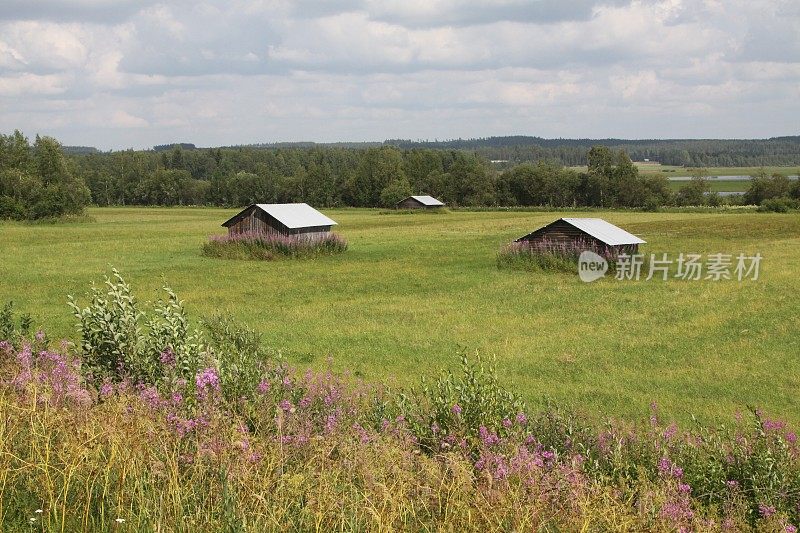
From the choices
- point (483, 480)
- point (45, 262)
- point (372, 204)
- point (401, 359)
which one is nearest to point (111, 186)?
point (372, 204)

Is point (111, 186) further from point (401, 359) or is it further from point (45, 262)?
point (401, 359)

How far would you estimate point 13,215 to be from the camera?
257 feet

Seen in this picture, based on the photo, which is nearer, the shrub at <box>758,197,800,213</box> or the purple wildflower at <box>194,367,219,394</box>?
the purple wildflower at <box>194,367,219,394</box>

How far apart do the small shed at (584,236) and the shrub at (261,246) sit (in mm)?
12240

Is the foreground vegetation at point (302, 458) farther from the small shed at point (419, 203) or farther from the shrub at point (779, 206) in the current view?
the small shed at point (419, 203)

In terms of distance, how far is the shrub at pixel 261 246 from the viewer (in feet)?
126

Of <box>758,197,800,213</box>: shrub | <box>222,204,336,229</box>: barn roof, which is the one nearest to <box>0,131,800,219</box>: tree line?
<box>758,197,800,213</box>: shrub

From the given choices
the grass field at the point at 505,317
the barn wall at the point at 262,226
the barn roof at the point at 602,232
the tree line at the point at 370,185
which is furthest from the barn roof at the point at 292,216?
the tree line at the point at 370,185

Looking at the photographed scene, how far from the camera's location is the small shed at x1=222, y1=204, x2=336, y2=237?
39812 millimetres

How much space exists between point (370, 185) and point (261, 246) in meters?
88.1

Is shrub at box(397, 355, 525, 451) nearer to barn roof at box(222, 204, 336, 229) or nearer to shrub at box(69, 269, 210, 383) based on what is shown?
shrub at box(69, 269, 210, 383)

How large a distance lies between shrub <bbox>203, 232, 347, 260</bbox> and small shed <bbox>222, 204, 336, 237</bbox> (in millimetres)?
516

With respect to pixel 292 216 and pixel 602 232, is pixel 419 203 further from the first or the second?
pixel 602 232

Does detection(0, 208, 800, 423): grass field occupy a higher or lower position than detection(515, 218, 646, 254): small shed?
lower
